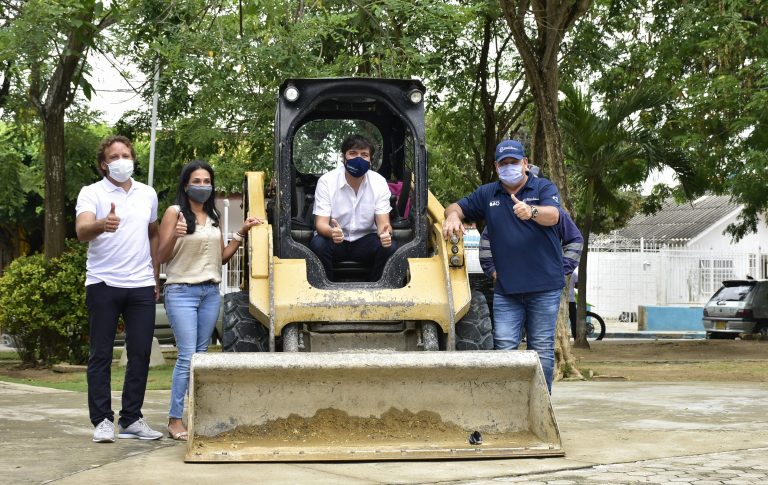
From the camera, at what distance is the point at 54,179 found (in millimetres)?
16125

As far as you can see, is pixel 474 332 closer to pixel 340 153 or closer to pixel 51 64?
pixel 340 153

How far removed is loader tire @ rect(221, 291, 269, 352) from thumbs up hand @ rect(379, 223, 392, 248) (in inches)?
40.8

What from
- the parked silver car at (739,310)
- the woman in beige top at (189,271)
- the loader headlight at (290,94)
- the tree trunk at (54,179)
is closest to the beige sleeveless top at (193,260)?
the woman in beige top at (189,271)

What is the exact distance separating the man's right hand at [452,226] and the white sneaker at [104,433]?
254cm

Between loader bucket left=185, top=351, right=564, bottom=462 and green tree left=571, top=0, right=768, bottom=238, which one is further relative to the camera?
green tree left=571, top=0, right=768, bottom=238

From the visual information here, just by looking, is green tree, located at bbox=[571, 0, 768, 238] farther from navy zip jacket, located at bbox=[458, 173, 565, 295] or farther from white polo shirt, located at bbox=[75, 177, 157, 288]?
white polo shirt, located at bbox=[75, 177, 157, 288]

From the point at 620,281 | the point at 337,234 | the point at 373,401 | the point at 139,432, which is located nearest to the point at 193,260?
the point at 337,234

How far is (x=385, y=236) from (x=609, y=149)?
1298cm

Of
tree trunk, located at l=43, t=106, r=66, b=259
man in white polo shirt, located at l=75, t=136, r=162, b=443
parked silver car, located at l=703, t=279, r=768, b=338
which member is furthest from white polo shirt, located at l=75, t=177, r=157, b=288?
parked silver car, located at l=703, t=279, r=768, b=338

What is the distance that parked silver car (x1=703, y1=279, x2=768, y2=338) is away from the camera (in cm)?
2588

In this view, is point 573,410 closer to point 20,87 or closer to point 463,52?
point 20,87

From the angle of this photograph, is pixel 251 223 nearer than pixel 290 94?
Yes

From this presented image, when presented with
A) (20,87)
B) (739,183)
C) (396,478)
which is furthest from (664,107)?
(396,478)

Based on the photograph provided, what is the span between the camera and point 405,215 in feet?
30.4
